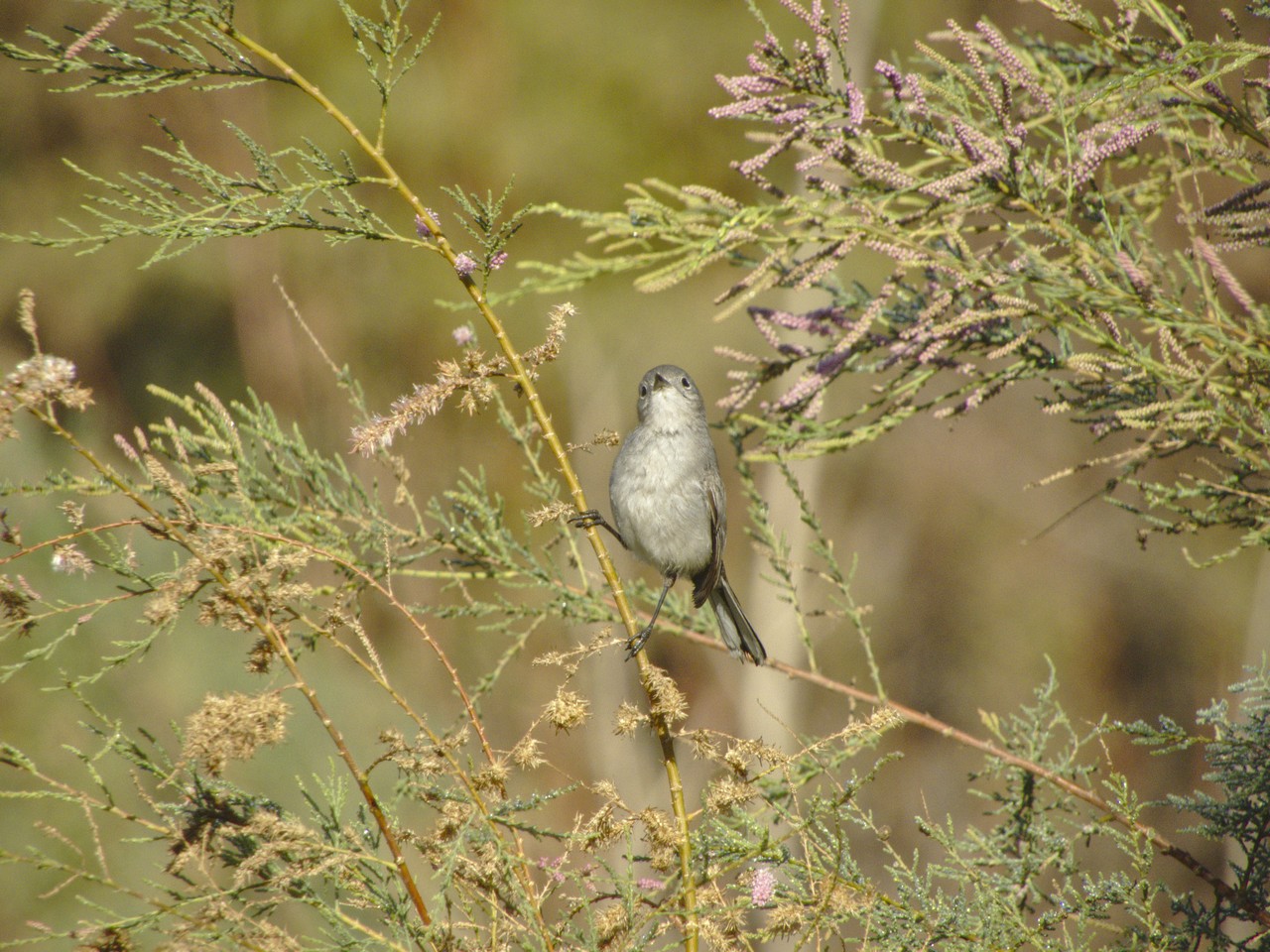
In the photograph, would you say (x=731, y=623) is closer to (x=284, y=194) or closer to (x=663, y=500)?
(x=663, y=500)

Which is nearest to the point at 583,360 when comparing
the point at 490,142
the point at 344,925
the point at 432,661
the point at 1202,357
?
the point at 490,142

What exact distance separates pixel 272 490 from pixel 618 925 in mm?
1686

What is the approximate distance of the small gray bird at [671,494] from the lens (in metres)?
3.15

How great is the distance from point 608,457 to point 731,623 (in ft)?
15.3

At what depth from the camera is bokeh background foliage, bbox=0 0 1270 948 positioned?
176 cm

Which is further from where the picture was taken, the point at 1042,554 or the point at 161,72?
the point at 1042,554

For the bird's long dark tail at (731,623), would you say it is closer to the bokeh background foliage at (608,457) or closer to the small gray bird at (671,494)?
the small gray bird at (671,494)

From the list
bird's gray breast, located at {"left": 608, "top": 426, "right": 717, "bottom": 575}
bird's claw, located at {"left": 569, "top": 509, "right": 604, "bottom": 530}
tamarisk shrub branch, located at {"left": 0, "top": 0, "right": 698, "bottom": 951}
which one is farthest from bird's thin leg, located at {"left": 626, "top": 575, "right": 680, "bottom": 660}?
tamarisk shrub branch, located at {"left": 0, "top": 0, "right": 698, "bottom": 951}

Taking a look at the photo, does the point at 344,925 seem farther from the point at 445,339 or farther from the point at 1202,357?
the point at 445,339

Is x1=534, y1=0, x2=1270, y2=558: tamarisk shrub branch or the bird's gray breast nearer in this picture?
x1=534, y1=0, x2=1270, y2=558: tamarisk shrub branch

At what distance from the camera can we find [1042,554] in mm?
9266

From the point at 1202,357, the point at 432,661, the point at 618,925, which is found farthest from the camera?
the point at 432,661

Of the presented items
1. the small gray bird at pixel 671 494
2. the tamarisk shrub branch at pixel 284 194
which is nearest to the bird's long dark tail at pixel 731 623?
the small gray bird at pixel 671 494

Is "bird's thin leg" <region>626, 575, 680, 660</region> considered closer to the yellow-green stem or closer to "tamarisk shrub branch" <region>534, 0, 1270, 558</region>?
the yellow-green stem
